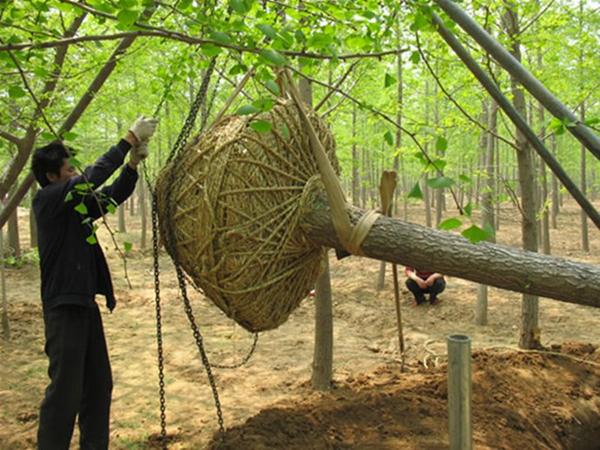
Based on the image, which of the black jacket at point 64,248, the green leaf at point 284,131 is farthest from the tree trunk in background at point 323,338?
the green leaf at point 284,131

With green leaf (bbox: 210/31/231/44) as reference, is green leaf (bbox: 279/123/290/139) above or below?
below

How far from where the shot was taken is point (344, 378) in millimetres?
5492

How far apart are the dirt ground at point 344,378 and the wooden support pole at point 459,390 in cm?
80

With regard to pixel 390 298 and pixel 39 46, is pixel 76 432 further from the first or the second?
pixel 390 298

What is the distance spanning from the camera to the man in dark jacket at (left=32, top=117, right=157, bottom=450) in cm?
273

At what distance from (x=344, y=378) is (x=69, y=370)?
330 cm

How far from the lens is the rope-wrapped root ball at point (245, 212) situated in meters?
2.10

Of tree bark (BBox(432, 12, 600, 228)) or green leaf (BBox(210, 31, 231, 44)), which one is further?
tree bark (BBox(432, 12, 600, 228))

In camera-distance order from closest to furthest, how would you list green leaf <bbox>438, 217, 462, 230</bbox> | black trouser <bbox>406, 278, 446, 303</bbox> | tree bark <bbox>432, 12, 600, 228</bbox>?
green leaf <bbox>438, 217, 462, 230</bbox>, tree bark <bbox>432, 12, 600, 228</bbox>, black trouser <bbox>406, 278, 446, 303</bbox>

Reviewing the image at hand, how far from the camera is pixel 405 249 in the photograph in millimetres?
2041

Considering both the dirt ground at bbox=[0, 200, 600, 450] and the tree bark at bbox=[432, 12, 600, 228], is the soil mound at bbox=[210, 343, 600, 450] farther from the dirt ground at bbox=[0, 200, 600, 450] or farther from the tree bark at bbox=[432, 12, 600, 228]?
the tree bark at bbox=[432, 12, 600, 228]

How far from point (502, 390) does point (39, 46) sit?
372 cm

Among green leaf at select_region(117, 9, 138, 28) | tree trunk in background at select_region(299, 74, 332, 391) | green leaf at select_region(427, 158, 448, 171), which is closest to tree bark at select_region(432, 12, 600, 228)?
green leaf at select_region(427, 158, 448, 171)

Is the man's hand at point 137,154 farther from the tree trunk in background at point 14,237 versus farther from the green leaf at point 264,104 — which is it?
the tree trunk in background at point 14,237
